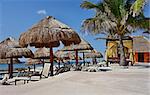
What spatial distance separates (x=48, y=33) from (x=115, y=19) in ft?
26.7

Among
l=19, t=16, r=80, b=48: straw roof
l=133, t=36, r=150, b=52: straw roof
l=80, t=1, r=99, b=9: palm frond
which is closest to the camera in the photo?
l=19, t=16, r=80, b=48: straw roof

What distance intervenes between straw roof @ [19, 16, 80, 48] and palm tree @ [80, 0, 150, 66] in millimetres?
6799

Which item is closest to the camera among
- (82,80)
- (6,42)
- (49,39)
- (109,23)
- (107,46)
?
(82,80)

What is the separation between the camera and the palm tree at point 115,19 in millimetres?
20203

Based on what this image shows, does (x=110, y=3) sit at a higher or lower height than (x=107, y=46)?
higher

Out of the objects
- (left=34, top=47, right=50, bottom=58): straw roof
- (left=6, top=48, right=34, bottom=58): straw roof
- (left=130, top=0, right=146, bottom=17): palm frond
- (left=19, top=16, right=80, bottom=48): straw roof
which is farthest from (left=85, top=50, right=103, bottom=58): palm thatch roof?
(left=19, top=16, right=80, bottom=48): straw roof

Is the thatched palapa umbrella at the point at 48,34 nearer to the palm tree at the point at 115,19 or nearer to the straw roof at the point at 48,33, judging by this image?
the straw roof at the point at 48,33

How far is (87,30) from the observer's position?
821 inches

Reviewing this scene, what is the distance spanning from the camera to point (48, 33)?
43.8 ft

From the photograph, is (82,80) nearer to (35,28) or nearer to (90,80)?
(90,80)

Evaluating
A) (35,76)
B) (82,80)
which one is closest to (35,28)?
(35,76)

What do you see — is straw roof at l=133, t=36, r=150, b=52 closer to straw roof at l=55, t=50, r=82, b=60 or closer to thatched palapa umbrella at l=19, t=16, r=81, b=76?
straw roof at l=55, t=50, r=82, b=60

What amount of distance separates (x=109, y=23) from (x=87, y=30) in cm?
150

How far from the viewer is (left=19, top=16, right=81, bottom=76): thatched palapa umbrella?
1331cm
